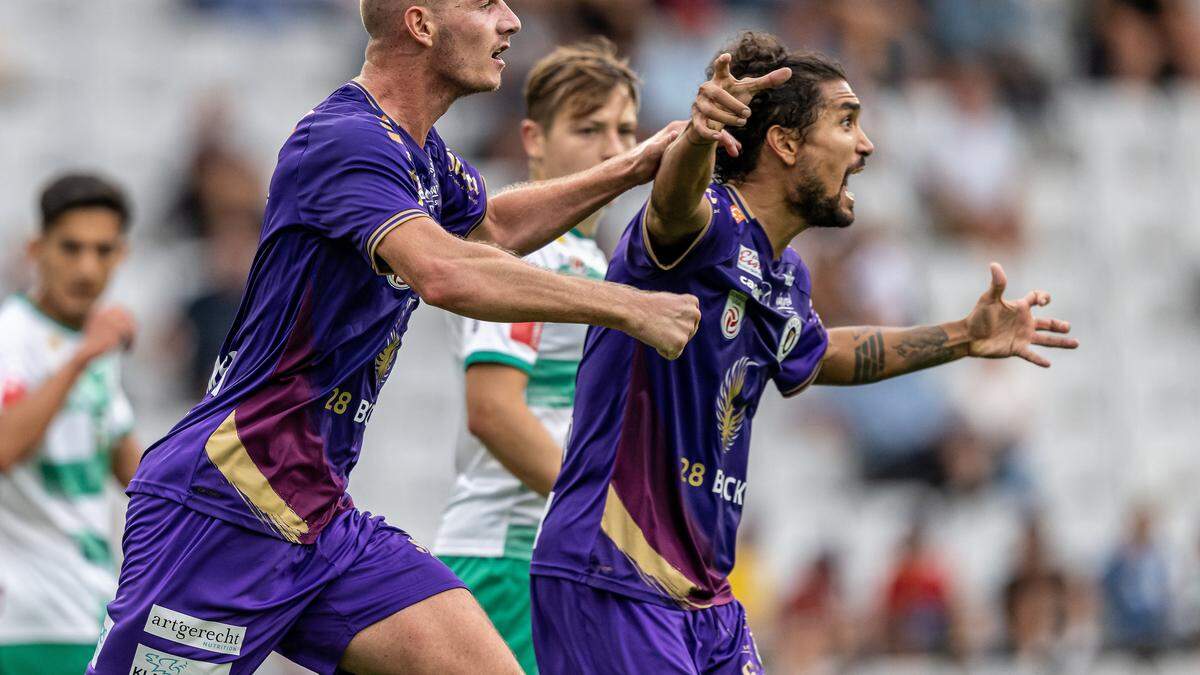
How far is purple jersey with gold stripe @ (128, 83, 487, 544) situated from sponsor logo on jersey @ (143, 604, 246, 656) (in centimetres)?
30

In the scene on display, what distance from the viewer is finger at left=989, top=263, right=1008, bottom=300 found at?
241 inches

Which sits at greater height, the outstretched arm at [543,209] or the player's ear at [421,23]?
the player's ear at [421,23]

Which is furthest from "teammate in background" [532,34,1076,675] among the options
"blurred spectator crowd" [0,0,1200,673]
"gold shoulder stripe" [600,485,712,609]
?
"blurred spectator crowd" [0,0,1200,673]

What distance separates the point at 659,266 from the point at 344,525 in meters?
1.22

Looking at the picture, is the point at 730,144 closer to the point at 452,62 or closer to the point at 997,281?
the point at 452,62

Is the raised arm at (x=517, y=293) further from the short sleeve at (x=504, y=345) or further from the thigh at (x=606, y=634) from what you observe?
the short sleeve at (x=504, y=345)

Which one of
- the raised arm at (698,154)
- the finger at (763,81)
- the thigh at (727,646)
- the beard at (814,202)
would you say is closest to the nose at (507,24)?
the raised arm at (698,154)

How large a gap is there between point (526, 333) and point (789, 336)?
1307 millimetres

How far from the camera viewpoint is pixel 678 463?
5.61 m

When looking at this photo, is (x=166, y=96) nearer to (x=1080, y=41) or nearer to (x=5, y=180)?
(x=5, y=180)

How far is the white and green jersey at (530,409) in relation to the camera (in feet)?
22.7

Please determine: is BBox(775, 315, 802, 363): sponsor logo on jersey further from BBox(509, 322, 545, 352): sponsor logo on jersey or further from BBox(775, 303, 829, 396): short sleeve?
BBox(509, 322, 545, 352): sponsor logo on jersey

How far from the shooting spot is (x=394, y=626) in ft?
17.2

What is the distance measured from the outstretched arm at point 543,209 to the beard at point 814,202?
1.59 feet
